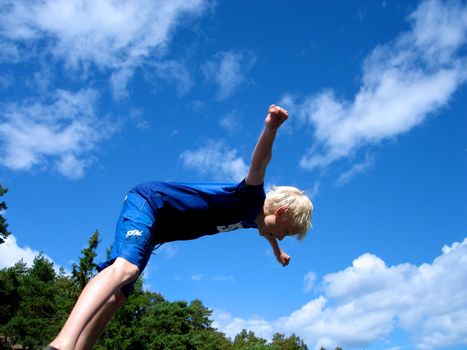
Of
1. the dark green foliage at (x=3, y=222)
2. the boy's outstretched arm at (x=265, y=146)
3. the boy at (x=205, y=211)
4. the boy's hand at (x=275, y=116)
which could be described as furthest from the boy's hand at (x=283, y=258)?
the dark green foliage at (x=3, y=222)

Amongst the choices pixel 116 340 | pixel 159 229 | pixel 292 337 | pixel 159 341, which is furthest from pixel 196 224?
pixel 292 337

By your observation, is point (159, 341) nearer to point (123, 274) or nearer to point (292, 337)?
point (292, 337)

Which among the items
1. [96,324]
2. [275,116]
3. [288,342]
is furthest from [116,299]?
[288,342]

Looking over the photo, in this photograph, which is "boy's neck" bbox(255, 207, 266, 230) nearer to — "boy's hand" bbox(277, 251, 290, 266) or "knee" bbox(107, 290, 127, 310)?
"boy's hand" bbox(277, 251, 290, 266)

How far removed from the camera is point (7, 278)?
49.8 meters

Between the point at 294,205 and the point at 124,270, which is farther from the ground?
the point at 294,205

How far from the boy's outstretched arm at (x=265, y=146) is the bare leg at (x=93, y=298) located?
4.31 ft

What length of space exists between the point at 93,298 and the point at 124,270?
305mm

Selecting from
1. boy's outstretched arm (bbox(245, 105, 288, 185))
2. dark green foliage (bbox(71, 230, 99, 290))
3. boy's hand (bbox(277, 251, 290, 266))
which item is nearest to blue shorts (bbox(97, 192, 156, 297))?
boy's outstretched arm (bbox(245, 105, 288, 185))

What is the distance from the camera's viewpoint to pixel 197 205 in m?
4.32

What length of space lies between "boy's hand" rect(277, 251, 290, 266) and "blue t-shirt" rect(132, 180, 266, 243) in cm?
104

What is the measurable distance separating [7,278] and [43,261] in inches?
202

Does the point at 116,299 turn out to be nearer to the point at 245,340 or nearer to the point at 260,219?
the point at 260,219

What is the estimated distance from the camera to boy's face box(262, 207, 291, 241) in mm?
4285
